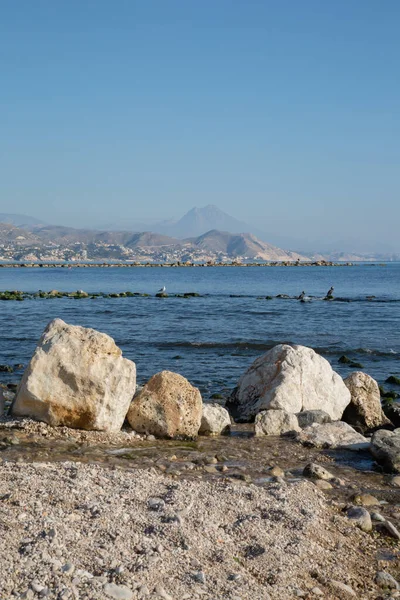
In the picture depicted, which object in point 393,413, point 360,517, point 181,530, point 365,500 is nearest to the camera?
point 181,530

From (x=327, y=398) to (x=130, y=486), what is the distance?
7743mm

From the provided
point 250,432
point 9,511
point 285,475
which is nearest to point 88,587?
point 9,511

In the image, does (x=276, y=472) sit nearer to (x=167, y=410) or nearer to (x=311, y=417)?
(x=167, y=410)

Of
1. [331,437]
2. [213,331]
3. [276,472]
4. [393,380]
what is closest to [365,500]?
[276,472]

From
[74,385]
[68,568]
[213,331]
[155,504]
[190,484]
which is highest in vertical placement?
[74,385]

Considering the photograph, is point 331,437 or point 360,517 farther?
point 331,437

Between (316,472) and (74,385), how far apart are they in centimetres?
446

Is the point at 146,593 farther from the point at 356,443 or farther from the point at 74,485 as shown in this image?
the point at 356,443

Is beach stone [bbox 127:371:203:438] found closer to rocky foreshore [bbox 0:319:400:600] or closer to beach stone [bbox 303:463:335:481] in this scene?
rocky foreshore [bbox 0:319:400:600]

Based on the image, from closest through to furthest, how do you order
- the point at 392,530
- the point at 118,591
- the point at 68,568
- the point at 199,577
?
the point at 118,591
the point at 68,568
the point at 199,577
the point at 392,530

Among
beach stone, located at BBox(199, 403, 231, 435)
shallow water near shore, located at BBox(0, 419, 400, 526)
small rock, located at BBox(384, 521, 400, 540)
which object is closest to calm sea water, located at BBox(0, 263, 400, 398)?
beach stone, located at BBox(199, 403, 231, 435)

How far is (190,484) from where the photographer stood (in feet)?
28.0

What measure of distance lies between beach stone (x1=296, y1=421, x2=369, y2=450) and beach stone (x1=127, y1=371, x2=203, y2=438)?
A: 84.0 inches

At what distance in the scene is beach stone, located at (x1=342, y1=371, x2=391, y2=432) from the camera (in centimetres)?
1495
